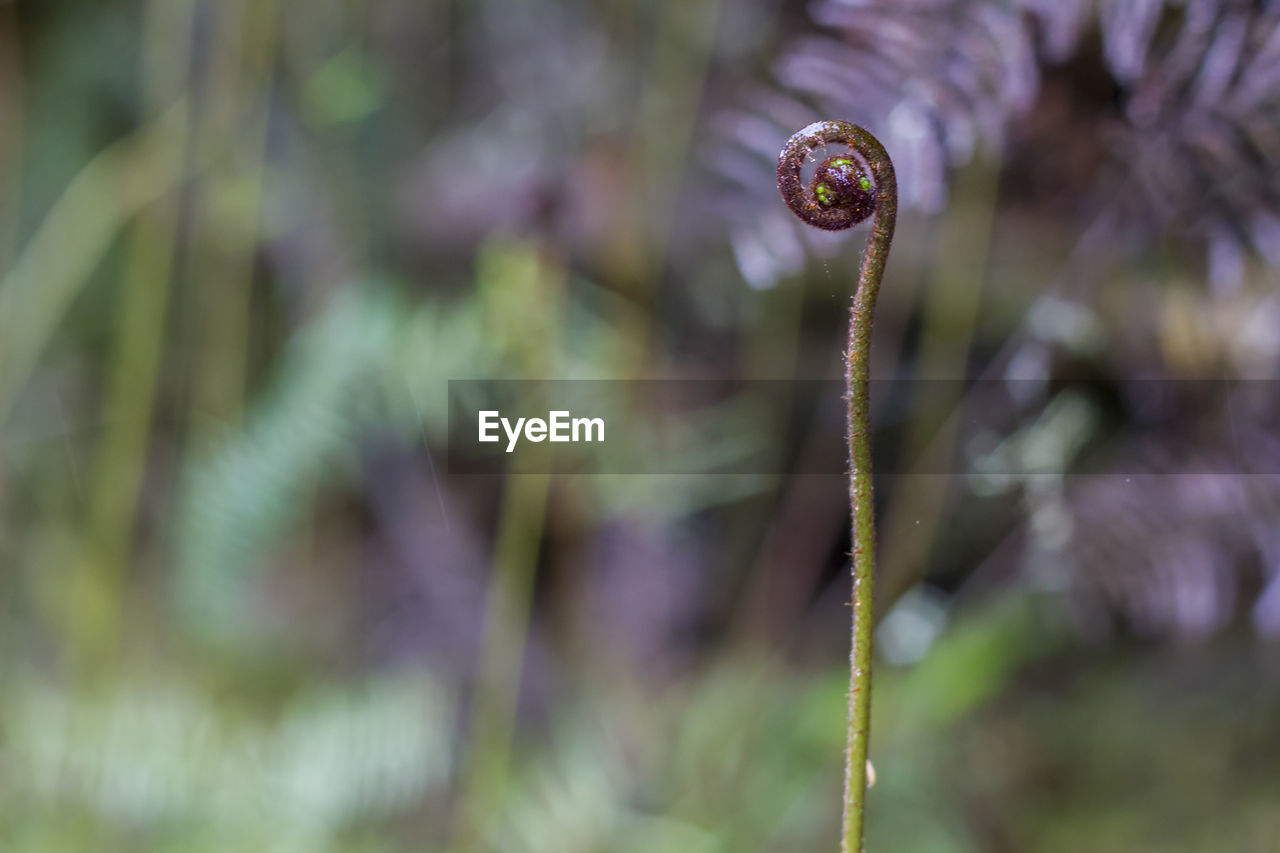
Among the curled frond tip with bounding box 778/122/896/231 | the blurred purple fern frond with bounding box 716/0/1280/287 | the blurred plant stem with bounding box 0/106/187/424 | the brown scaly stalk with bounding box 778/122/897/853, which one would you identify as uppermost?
the blurred plant stem with bounding box 0/106/187/424

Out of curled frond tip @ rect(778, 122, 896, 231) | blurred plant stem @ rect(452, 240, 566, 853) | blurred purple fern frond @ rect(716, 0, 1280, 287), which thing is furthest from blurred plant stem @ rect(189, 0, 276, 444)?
curled frond tip @ rect(778, 122, 896, 231)

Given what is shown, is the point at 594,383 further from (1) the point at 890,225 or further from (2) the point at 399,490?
(1) the point at 890,225

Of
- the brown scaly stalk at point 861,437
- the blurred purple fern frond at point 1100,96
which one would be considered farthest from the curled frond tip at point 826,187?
the blurred purple fern frond at point 1100,96

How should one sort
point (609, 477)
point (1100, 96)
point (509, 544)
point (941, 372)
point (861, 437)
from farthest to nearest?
point (509, 544), point (609, 477), point (941, 372), point (1100, 96), point (861, 437)

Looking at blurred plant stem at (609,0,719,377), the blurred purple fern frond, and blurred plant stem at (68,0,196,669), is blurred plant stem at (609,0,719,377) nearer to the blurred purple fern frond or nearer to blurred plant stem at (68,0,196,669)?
the blurred purple fern frond

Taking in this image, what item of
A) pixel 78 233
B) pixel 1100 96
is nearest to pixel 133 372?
pixel 78 233

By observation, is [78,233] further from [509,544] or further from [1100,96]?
[1100,96]
